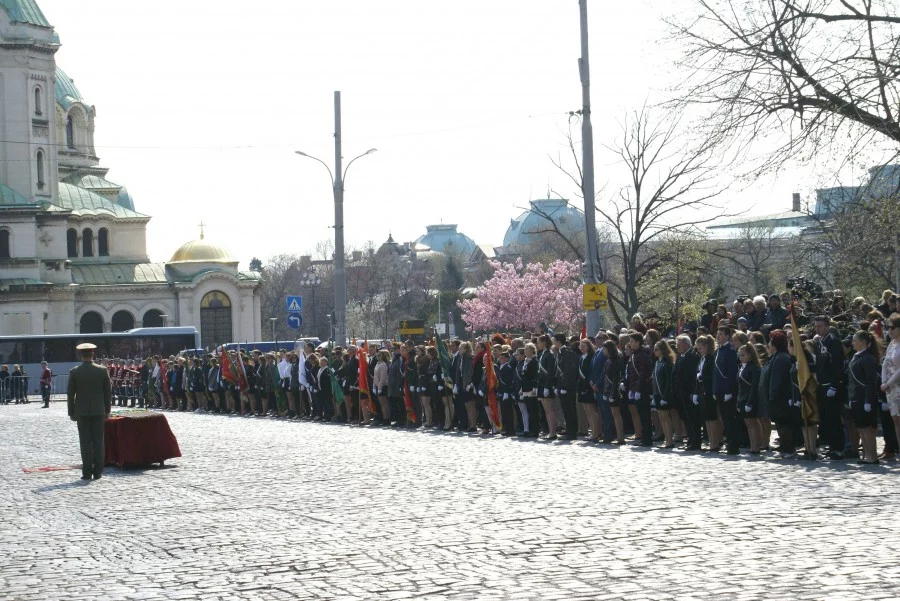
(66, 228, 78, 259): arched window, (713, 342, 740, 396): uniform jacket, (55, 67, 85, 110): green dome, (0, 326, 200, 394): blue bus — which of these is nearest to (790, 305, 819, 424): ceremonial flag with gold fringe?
(713, 342, 740, 396): uniform jacket

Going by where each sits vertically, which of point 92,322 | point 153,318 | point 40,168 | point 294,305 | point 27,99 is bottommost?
point 294,305

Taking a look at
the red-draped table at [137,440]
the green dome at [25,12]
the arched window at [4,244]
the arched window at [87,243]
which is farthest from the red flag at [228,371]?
the arched window at [87,243]

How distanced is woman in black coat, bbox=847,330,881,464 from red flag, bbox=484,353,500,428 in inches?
379

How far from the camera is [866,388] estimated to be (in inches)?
690

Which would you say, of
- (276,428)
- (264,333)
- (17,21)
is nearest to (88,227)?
(17,21)

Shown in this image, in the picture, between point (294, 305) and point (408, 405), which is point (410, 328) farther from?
point (408, 405)

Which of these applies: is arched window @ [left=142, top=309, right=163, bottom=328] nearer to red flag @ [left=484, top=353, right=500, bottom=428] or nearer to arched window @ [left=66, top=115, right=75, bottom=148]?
arched window @ [left=66, top=115, right=75, bottom=148]

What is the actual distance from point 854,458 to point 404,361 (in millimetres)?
13550

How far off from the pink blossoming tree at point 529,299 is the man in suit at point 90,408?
224ft

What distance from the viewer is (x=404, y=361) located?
3025 cm

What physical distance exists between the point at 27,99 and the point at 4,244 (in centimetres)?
963

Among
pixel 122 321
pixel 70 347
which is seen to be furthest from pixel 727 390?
pixel 122 321

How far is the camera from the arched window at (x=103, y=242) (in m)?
104

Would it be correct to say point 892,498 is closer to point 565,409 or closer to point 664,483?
point 664,483
